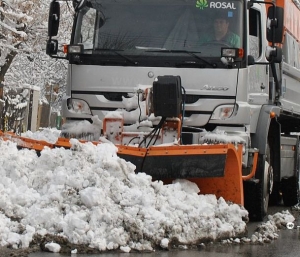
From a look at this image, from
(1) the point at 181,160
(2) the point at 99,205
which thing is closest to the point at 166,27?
(1) the point at 181,160

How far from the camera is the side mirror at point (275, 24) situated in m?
10.8

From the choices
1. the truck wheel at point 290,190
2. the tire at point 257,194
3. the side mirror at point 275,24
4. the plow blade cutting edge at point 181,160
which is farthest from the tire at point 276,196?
the plow blade cutting edge at point 181,160

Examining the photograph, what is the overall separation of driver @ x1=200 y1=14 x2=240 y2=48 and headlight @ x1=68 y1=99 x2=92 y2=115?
1.65 meters

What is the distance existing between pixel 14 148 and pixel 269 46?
3.95m

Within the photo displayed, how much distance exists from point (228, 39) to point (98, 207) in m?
3.69

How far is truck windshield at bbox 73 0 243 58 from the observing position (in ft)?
35.8

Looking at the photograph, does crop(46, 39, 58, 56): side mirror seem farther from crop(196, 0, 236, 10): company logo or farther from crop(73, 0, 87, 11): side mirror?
crop(196, 0, 236, 10): company logo

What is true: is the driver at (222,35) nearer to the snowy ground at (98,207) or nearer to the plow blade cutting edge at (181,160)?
the plow blade cutting edge at (181,160)

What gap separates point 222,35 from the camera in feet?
35.8

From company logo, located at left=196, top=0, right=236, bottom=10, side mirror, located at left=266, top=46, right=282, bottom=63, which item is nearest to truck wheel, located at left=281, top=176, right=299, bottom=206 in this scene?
side mirror, located at left=266, top=46, right=282, bottom=63

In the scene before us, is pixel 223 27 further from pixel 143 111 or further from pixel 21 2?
pixel 21 2

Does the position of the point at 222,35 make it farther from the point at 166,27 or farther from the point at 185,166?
the point at 185,166

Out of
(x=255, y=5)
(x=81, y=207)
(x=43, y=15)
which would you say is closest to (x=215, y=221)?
(x=81, y=207)

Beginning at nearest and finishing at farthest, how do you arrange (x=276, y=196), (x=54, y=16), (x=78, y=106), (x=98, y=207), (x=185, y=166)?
(x=98, y=207), (x=185, y=166), (x=78, y=106), (x=54, y=16), (x=276, y=196)
